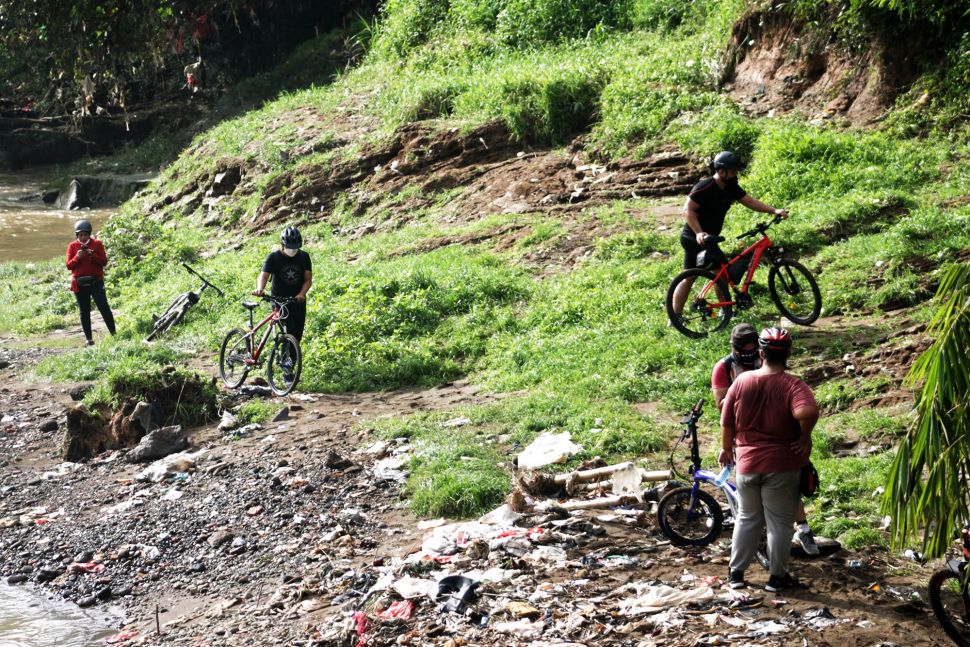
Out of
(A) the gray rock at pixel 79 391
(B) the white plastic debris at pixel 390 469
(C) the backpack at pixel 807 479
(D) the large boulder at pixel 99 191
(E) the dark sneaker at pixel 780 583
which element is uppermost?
(D) the large boulder at pixel 99 191

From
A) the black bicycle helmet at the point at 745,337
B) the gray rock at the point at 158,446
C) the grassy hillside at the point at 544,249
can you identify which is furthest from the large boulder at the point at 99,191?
the black bicycle helmet at the point at 745,337

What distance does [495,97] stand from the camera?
19172mm

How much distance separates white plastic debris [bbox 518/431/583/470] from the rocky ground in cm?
104

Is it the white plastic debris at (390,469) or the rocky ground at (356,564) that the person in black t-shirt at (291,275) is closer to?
the rocky ground at (356,564)

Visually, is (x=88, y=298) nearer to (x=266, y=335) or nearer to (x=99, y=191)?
(x=266, y=335)

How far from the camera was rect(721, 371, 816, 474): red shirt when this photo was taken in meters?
5.37

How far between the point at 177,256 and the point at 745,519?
15725 mm

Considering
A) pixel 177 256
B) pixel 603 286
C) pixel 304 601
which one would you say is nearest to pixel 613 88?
pixel 603 286

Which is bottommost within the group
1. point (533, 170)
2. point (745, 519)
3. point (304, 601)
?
point (304, 601)

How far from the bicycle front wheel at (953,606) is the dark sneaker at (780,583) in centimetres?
73

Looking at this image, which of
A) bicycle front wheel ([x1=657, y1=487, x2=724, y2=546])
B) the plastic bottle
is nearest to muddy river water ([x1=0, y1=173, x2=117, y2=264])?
bicycle front wheel ([x1=657, y1=487, x2=724, y2=546])

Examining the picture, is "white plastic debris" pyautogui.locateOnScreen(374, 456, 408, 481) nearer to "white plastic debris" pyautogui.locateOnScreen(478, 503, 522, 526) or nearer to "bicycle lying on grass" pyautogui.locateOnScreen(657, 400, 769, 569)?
"white plastic debris" pyautogui.locateOnScreen(478, 503, 522, 526)

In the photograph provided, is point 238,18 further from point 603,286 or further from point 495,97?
point 603,286

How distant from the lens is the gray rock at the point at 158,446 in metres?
10.2
